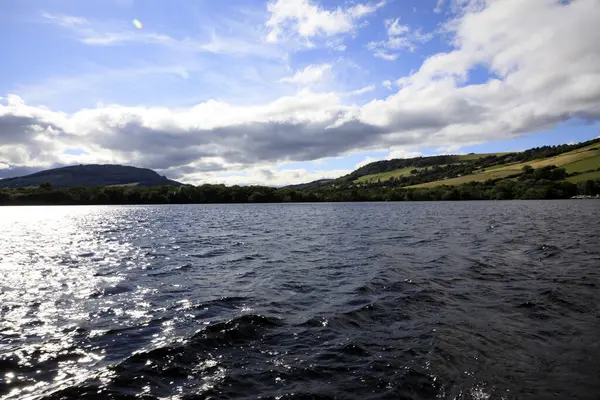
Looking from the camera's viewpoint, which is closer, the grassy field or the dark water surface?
the dark water surface

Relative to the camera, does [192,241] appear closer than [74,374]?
No

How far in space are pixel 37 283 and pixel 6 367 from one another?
14.5m

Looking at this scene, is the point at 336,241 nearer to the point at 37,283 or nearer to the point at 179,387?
the point at 37,283

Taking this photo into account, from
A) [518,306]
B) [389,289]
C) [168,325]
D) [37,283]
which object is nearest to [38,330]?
[168,325]

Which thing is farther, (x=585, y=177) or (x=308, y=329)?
(x=585, y=177)

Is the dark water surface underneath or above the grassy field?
underneath

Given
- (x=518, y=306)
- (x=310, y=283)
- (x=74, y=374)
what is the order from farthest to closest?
(x=310, y=283) → (x=518, y=306) → (x=74, y=374)

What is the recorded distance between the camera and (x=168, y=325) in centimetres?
1496

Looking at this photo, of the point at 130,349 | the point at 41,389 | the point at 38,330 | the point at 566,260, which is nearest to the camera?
the point at 41,389

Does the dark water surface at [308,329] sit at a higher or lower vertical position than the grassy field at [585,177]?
lower

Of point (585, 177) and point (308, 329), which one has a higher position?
point (585, 177)

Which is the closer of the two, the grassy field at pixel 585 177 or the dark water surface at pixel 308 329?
the dark water surface at pixel 308 329

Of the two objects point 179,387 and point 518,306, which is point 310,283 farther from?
point 179,387

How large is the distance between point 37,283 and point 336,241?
93.1 feet
